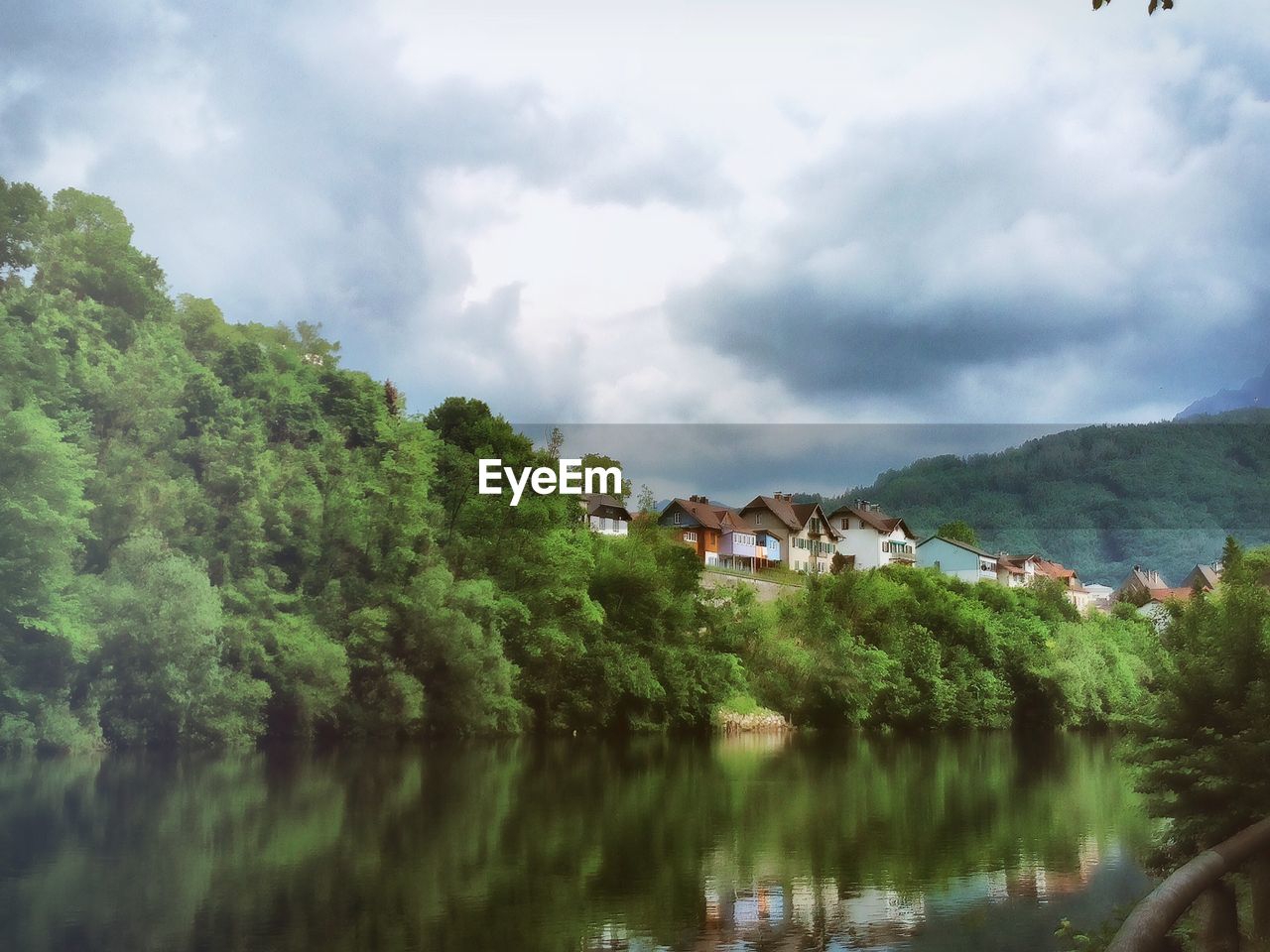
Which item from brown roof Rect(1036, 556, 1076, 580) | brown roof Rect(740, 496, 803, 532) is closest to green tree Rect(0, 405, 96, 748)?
brown roof Rect(740, 496, 803, 532)

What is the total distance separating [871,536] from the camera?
26.6 metres

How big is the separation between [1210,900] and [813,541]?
839 inches

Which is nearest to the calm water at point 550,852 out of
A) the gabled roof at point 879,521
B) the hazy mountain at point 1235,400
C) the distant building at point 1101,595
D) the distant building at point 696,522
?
the distant building at point 1101,595

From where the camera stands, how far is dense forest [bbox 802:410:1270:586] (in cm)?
2473

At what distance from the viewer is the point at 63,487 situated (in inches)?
813

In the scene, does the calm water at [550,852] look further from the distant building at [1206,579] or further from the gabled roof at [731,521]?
the gabled roof at [731,521]

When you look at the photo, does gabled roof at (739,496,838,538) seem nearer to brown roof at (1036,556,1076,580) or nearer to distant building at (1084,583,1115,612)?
brown roof at (1036,556,1076,580)

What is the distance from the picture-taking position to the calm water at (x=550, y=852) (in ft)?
32.1

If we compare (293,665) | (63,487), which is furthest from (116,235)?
(293,665)

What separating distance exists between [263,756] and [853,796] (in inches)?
352

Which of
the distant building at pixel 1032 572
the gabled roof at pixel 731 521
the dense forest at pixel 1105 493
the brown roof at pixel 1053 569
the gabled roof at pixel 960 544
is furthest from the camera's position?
the gabled roof at pixel 960 544

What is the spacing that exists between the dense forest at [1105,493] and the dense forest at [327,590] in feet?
4.13

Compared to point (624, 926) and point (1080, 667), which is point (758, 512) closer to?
point (1080, 667)

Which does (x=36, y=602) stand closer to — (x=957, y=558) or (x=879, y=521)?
(x=879, y=521)
